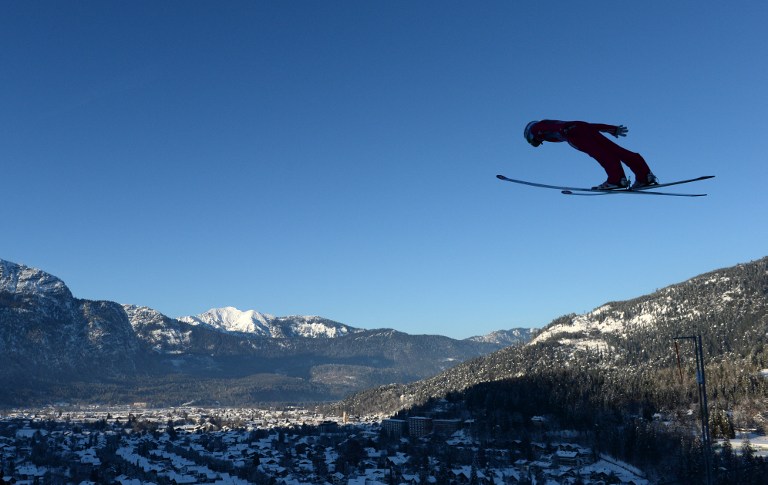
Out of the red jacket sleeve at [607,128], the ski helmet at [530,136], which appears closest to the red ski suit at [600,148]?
the ski helmet at [530,136]

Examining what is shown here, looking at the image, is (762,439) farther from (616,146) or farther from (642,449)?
(616,146)

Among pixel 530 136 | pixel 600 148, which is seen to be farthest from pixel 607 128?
pixel 530 136

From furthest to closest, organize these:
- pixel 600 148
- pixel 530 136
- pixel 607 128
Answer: pixel 530 136 → pixel 600 148 → pixel 607 128

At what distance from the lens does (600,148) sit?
18.4m

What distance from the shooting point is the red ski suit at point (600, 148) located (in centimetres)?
1822

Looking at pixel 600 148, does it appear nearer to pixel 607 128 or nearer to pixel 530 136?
pixel 607 128

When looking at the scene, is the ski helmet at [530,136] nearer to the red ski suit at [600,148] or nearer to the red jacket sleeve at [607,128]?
the red ski suit at [600,148]

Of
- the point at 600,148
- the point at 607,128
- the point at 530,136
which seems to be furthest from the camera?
the point at 530,136

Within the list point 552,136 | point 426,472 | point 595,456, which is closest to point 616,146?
point 552,136

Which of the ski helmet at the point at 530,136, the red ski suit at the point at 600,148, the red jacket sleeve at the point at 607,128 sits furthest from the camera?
the ski helmet at the point at 530,136

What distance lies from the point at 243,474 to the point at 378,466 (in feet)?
126

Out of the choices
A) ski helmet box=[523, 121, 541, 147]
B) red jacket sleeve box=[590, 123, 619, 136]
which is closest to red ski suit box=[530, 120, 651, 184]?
ski helmet box=[523, 121, 541, 147]

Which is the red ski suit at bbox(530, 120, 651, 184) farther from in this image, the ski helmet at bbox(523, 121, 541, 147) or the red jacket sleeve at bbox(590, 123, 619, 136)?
the red jacket sleeve at bbox(590, 123, 619, 136)

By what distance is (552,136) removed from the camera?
60.3 ft
